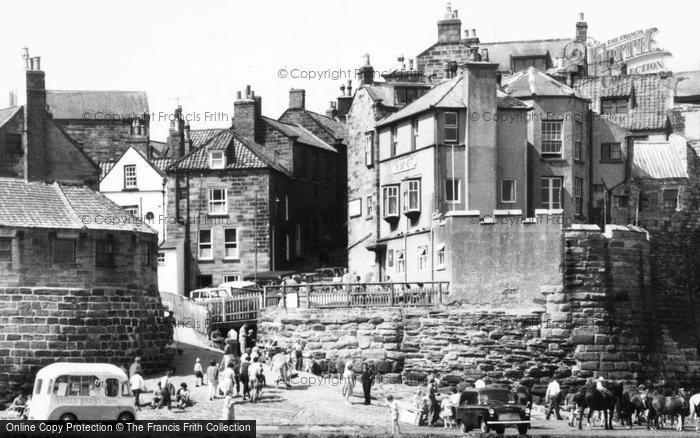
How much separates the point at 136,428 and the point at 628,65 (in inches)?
2543

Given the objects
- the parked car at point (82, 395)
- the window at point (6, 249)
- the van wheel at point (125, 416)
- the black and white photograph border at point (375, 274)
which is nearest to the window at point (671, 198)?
the black and white photograph border at point (375, 274)

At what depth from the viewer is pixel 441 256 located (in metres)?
68.8

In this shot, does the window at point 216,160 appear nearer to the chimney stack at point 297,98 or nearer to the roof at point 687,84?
the chimney stack at point 297,98

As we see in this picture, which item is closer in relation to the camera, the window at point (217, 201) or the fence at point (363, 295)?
the fence at point (363, 295)

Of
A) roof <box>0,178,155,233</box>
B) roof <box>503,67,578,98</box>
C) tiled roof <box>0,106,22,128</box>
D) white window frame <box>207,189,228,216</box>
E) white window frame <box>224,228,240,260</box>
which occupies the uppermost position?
roof <box>503,67,578,98</box>

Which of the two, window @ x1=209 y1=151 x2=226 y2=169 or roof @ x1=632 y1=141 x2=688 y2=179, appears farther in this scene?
window @ x1=209 y1=151 x2=226 y2=169

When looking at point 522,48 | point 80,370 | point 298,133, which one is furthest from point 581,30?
point 80,370

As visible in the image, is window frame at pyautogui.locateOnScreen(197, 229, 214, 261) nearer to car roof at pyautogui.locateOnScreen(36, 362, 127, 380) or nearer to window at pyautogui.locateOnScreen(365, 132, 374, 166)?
window at pyautogui.locateOnScreen(365, 132, 374, 166)

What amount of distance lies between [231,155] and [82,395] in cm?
3370

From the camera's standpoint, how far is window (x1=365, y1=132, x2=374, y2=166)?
265 ft

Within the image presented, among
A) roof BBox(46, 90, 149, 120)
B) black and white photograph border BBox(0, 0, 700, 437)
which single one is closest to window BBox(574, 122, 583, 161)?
black and white photograph border BBox(0, 0, 700, 437)

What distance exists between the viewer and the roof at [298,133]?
89.2 m

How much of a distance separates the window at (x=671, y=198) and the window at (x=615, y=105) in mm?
11658

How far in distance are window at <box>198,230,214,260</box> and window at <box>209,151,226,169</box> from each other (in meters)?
3.27
